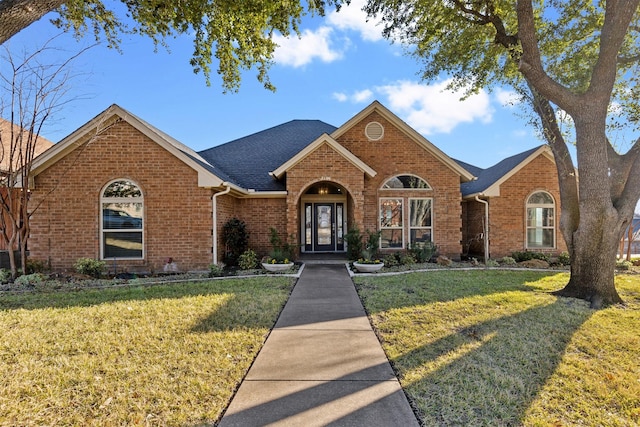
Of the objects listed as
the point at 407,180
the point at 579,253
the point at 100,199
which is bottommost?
the point at 579,253

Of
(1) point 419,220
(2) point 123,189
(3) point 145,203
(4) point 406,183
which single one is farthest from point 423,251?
(2) point 123,189

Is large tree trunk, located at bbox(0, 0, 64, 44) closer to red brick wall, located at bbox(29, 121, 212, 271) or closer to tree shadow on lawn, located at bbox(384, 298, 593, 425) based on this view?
red brick wall, located at bbox(29, 121, 212, 271)

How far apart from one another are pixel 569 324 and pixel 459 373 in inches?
126

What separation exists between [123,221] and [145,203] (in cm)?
98

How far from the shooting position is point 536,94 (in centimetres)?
872

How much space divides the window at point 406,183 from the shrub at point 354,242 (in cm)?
253

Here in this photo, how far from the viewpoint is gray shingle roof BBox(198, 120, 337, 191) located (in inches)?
532

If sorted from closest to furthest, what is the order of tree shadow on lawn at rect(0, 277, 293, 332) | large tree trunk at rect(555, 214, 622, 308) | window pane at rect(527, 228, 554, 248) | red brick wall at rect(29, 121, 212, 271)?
tree shadow on lawn at rect(0, 277, 293, 332)
large tree trunk at rect(555, 214, 622, 308)
red brick wall at rect(29, 121, 212, 271)
window pane at rect(527, 228, 554, 248)

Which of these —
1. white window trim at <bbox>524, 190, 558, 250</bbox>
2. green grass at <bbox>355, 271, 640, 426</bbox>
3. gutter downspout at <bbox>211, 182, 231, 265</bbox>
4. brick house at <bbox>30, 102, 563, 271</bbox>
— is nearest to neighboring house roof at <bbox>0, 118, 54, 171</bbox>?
brick house at <bbox>30, 102, 563, 271</bbox>

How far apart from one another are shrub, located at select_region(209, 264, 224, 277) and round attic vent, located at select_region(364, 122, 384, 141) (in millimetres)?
7921

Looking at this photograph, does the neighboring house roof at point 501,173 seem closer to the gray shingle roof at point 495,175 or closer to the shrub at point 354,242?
the gray shingle roof at point 495,175

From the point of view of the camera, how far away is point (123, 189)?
10.4m

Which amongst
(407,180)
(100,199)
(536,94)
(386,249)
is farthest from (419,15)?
(100,199)

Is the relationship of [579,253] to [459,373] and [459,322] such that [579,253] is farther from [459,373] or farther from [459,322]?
[459,373]
